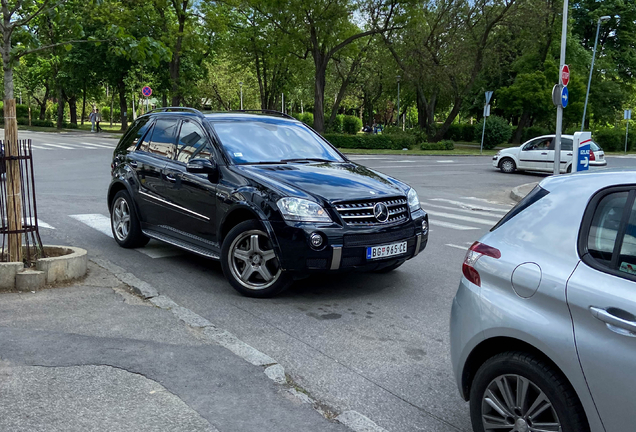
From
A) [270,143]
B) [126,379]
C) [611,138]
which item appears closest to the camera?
[126,379]

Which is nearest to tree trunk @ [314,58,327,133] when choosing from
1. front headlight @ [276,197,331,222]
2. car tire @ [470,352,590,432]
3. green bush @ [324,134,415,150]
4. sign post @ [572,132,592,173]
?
green bush @ [324,134,415,150]

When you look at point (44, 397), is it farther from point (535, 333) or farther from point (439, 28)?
point (439, 28)

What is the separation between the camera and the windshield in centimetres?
677

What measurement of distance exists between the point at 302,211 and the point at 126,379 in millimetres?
2214

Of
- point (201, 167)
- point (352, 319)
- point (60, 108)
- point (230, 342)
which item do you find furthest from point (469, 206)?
point (60, 108)

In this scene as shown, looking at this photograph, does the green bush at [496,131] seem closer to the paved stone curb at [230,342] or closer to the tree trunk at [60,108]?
the tree trunk at [60,108]

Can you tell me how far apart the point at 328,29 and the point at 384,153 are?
24.3 feet

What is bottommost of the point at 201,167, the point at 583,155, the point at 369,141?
the point at 369,141

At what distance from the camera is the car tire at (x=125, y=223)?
316 inches

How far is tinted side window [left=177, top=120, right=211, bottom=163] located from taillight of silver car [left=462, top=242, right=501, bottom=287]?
3.98 m

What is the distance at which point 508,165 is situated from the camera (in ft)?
83.7

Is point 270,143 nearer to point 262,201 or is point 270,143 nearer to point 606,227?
point 262,201

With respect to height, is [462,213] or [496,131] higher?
[496,131]

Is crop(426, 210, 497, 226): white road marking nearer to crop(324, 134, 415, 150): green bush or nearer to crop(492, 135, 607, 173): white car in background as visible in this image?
crop(492, 135, 607, 173): white car in background
